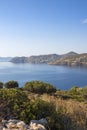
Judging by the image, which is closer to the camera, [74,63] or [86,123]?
[86,123]

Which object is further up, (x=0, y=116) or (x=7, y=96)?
(x=7, y=96)

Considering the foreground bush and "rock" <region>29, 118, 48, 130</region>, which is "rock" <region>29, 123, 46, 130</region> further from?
the foreground bush

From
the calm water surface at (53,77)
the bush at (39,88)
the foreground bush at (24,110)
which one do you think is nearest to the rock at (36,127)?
the foreground bush at (24,110)

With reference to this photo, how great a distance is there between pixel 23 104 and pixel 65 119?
107 cm

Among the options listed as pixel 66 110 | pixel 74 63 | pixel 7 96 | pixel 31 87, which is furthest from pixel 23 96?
pixel 74 63

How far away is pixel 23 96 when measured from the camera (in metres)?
6.31

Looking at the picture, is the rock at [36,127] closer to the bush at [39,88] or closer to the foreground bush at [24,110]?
the foreground bush at [24,110]

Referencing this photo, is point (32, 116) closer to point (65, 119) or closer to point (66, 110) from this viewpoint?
point (65, 119)

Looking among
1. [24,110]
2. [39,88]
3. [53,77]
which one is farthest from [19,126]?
[53,77]

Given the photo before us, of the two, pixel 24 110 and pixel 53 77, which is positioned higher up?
pixel 24 110

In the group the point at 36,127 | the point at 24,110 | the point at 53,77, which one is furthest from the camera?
the point at 53,77

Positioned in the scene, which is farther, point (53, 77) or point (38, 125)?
point (53, 77)

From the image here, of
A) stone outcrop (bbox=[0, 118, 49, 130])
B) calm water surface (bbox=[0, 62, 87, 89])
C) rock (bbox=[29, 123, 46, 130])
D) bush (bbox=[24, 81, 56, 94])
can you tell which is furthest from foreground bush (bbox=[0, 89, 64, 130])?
calm water surface (bbox=[0, 62, 87, 89])

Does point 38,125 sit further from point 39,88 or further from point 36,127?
point 39,88
